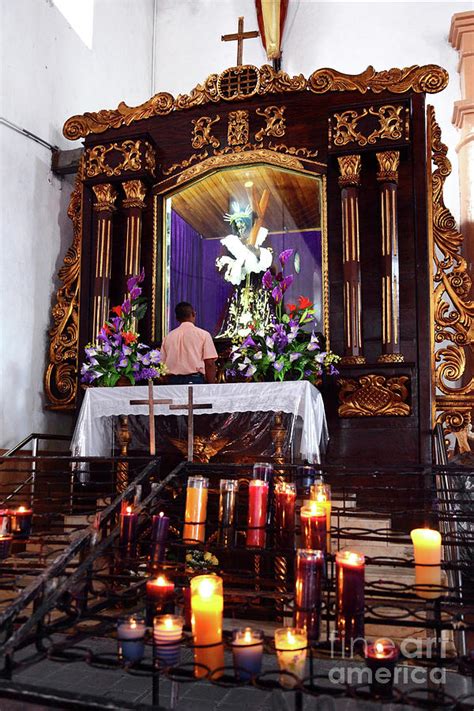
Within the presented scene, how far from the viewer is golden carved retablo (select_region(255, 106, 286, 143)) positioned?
23.0 ft

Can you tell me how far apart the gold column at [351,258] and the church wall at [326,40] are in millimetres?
2561

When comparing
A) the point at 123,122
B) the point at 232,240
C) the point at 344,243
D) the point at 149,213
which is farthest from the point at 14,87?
the point at 344,243

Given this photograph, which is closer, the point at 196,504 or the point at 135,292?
the point at 196,504

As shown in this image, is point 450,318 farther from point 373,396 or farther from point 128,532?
point 128,532

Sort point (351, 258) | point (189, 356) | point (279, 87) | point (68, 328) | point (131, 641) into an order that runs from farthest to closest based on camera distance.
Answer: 1. point (68, 328)
2. point (279, 87)
3. point (351, 258)
4. point (189, 356)
5. point (131, 641)

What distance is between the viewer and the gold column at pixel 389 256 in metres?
6.23

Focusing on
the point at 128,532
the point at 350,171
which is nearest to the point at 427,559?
the point at 128,532

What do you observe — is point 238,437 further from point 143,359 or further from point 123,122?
point 123,122

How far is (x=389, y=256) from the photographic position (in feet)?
20.9

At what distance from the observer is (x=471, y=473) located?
305cm

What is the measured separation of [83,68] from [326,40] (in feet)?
11.2

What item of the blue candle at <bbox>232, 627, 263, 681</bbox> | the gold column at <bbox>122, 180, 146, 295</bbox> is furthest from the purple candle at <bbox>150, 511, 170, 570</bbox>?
the gold column at <bbox>122, 180, 146, 295</bbox>

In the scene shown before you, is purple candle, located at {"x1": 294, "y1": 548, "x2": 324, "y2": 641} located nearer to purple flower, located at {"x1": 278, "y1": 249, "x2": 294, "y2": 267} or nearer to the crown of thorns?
purple flower, located at {"x1": 278, "y1": 249, "x2": 294, "y2": 267}

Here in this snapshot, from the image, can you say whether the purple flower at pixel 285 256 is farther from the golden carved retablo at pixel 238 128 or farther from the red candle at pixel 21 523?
the red candle at pixel 21 523
